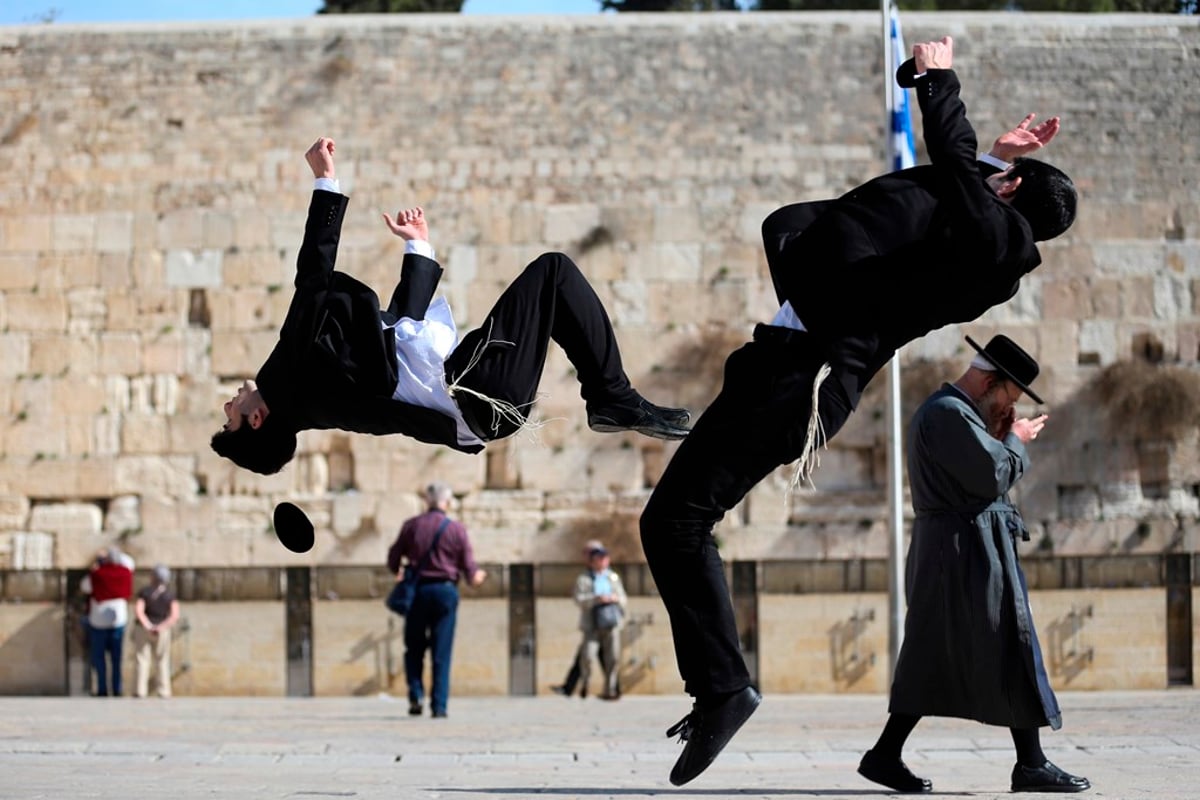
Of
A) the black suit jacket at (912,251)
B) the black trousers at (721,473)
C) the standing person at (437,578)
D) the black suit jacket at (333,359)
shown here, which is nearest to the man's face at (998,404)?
the black suit jacket at (912,251)

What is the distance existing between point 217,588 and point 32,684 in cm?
189

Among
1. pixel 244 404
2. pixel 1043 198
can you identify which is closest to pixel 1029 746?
pixel 1043 198

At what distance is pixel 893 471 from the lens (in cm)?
1550

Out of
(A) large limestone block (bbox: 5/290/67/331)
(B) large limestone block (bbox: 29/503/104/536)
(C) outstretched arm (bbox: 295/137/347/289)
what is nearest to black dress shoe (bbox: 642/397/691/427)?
(C) outstretched arm (bbox: 295/137/347/289)

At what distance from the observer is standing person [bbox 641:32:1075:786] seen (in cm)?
504

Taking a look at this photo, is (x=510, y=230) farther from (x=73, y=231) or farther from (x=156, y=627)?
(x=156, y=627)

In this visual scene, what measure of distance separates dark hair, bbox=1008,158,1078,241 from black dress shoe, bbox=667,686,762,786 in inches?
62.8

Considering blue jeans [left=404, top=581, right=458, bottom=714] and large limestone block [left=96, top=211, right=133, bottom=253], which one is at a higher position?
large limestone block [left=96, top=211, right=133, bottom=253]

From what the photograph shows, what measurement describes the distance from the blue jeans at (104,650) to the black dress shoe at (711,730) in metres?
11.3

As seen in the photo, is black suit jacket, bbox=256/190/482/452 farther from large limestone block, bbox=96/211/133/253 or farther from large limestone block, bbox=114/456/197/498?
large limestone block, bbox=96/211/133/253

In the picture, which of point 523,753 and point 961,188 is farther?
point 523,753

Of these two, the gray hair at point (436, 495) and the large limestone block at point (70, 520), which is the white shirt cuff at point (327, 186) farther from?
the large limestone block at point (70, 520)

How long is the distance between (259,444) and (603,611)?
9040mm

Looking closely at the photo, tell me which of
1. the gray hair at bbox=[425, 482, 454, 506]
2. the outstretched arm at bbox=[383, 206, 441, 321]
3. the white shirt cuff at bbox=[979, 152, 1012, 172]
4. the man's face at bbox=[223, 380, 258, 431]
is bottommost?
the gray hair at bbox=[425, 482, 454, 506]
